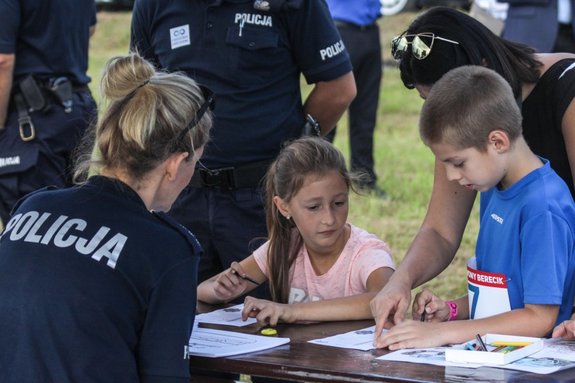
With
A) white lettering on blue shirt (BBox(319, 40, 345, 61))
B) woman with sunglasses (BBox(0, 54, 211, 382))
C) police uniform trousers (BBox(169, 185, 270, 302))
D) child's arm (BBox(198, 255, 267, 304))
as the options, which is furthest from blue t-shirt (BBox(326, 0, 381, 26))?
woman with sunglasses (BBox(0, 54, 211, 382))

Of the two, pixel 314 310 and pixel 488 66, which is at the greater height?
pixel 488 66

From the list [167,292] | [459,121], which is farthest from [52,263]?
[459,121]

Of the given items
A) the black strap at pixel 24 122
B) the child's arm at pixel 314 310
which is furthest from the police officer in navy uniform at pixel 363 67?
the child's arm at pixel 314 310

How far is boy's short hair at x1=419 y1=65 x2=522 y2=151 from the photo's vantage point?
264cm

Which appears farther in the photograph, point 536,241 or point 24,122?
point 24,122

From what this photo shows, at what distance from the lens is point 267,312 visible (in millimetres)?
3016

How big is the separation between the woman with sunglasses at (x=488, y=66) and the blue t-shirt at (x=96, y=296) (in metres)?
0.59

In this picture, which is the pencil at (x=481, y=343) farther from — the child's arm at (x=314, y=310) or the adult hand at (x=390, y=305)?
the child's arm at (x=314, y=310)

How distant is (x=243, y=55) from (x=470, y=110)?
52.7 inches

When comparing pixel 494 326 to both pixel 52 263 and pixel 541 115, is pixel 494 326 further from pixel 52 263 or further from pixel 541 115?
pixel 52 263

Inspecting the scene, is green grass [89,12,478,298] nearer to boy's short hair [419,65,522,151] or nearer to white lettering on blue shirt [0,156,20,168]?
white lettering on blue shirt [0,156,20,168]

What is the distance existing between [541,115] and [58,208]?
131 cm

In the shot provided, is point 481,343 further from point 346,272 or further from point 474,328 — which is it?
point 346,272

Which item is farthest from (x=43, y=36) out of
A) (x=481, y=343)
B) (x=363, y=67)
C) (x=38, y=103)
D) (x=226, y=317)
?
(x=363, y=67)
